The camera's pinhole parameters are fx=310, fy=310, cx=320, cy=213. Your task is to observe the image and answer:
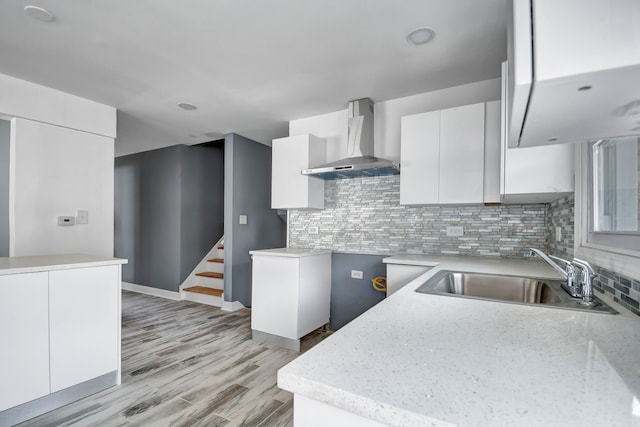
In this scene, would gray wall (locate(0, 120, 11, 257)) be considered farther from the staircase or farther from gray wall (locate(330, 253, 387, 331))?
gray wall (locate(330, 253, 387, 331))

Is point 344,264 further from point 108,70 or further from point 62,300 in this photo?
point 108,70

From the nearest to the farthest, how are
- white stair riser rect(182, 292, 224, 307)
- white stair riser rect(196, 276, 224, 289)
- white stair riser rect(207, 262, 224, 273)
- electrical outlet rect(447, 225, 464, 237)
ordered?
electrical outlet rect(447, 225, 464, 237) < white stair riser rect(182, 292, 224, 307) < white stair riser rect(196, 276, 224, 289) < white stair riser rect(207, 262, 224, 273)

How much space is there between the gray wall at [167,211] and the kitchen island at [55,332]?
267cm

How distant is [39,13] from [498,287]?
2984 mm

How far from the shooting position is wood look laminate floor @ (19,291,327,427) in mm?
1806

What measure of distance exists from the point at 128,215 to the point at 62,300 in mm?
3941

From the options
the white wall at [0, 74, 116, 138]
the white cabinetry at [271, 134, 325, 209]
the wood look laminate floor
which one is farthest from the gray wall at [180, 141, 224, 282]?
the white cabinetry at [271, 134, 325, 209]

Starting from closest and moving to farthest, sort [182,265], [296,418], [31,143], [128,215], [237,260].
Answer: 1. [296,418]
2. [31,143]
3. [237,260]
4. [182,265]
5. [128,215]

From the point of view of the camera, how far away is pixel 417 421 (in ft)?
1.46

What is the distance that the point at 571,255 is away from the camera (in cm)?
164

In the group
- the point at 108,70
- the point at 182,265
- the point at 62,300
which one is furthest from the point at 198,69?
the point at 182,265

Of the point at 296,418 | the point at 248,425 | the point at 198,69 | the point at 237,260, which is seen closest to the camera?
the point at 296,418

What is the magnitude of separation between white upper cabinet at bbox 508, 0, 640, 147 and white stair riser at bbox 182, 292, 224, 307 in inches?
172

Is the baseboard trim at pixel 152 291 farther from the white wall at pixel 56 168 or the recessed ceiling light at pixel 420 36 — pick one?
the recessed ceiling light at pixel 420 36
